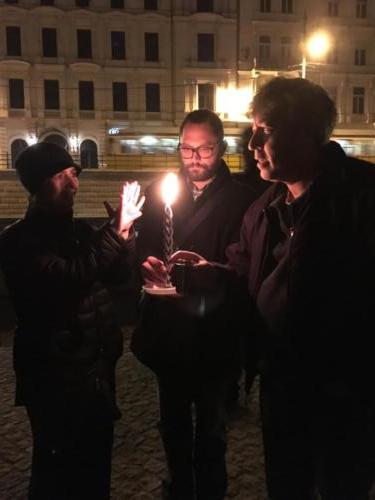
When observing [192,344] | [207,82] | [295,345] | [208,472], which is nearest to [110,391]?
[192,344]

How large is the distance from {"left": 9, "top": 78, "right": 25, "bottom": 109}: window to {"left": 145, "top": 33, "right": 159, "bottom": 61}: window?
34.2 feet

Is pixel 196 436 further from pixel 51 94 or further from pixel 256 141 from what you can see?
pixel 51 94

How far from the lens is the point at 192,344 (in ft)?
8.93

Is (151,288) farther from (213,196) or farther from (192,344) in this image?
(213,196)

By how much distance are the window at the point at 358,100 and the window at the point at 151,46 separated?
17267 mm

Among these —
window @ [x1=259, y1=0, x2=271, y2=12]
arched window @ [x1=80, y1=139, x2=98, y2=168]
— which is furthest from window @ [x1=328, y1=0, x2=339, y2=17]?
arched window @ [x1=80, y1=139, x2=98, y2=168]

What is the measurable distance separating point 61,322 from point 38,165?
84 cm

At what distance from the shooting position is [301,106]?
200 cm

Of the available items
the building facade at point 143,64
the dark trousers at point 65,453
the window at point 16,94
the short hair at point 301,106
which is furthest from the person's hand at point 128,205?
the window at point 16,94

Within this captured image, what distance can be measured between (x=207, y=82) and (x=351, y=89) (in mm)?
12575

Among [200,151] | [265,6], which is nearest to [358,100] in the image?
[265,6]

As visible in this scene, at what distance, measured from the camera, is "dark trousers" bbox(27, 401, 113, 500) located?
8.75ft

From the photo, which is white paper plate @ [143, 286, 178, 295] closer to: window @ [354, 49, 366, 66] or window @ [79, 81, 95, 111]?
window @ [79, 81, 95, 111]

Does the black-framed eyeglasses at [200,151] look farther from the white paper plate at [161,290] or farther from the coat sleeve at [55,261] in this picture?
the white paper plate at [161,290]
